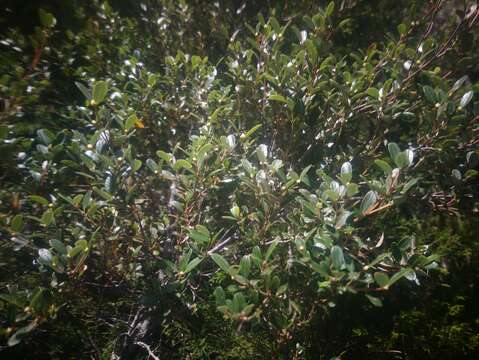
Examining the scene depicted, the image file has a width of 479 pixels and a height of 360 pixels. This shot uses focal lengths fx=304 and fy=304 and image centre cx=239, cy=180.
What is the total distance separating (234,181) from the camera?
5.65ft

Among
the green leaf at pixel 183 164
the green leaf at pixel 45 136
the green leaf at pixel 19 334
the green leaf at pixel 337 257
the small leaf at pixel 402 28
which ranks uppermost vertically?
the small leaf at pixel 402 28

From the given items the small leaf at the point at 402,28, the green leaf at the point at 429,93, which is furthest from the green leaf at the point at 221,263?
the small leaf at the point at 402,28

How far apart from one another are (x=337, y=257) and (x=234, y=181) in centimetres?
71

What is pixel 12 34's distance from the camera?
212 centimetres

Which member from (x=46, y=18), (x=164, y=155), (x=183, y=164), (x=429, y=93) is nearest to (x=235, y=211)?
(x=183, y=164)

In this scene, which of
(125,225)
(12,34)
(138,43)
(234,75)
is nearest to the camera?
(125,225)

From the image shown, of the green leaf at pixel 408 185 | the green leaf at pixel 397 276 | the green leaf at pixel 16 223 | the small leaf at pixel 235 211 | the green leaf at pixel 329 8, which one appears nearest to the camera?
the green leaf at pixel 397 276

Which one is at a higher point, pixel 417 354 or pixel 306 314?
pixel 306 314

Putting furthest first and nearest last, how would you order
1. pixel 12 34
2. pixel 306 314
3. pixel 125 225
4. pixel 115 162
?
pixel 12 34, pixel 125 225, pixel 306 314, pixel 115 162

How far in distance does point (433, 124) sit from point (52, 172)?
2.24m

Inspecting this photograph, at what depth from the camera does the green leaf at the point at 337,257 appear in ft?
4.11

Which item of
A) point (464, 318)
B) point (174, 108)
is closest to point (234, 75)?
point (174, 108)

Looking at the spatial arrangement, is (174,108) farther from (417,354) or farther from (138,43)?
(417,354)

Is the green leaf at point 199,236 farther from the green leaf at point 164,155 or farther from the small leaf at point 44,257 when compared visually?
the small leaf at point 44,257
